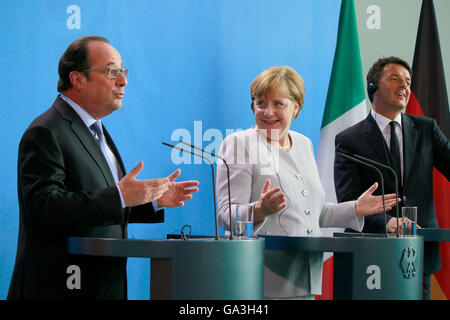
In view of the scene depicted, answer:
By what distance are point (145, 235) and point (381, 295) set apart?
270cm

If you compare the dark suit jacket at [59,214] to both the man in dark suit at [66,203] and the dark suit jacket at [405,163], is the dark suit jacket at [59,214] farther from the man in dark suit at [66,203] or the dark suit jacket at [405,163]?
the dark suit jacket at [405,163]

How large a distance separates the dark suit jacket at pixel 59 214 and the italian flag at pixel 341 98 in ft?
9.21

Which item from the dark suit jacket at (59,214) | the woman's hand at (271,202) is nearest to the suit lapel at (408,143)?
the woman's hand at (271,202)

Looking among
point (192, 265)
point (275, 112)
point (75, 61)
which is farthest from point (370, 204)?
point (75, 61)

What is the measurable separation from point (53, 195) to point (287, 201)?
4.03ft

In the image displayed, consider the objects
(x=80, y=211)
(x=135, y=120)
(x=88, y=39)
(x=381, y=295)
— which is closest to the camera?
(x=80, y=211)

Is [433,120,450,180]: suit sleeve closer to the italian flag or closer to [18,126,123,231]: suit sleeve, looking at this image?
the italian flag

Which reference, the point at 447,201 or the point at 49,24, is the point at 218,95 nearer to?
the point at 49,24

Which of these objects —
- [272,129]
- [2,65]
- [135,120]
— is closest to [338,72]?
[135,120]

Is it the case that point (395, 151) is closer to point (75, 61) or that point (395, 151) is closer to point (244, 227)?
point (244, 227)

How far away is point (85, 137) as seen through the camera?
2.61 meters

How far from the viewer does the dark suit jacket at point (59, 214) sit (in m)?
2.34

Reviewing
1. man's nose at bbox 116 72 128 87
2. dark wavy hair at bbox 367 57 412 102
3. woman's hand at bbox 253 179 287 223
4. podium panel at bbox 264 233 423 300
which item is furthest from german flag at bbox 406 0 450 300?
man's nose at bbox 116 72 128 87

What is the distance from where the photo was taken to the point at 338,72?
5.18 metres
